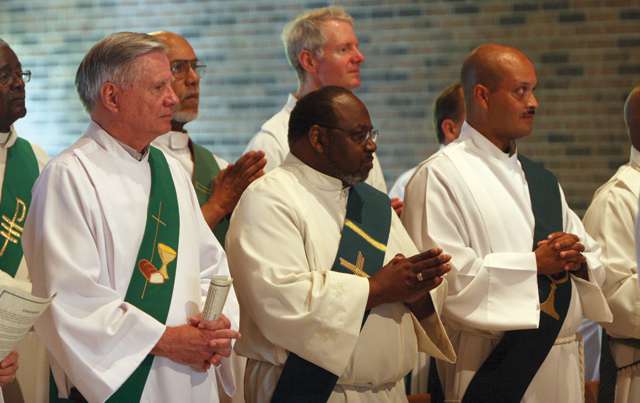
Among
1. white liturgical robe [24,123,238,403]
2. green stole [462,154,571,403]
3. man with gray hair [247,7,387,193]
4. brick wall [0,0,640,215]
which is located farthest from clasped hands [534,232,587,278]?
brick wall [0,0,640,215]

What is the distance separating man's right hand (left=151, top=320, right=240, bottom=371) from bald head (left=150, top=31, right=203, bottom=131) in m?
1.65

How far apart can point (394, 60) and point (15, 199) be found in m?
4.13

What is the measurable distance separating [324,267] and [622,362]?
194 centimetres

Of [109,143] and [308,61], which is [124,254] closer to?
[109,143]

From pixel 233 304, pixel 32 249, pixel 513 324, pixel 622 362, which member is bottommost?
pixel 622 362

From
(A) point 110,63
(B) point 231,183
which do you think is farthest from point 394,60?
(A) point 110,63

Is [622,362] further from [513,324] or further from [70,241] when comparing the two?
[70,241]

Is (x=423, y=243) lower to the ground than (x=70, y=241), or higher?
lower

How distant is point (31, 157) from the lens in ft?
14.8

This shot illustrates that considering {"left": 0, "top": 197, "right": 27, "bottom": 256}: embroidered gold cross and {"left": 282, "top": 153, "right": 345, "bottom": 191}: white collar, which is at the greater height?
{"left": 282, "top": 153, "right": 345, "bottom": 191}: white collar

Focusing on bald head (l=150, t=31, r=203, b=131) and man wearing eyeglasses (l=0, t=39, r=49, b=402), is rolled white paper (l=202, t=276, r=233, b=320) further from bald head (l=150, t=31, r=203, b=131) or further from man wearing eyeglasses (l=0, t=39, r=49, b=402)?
bald head (l=150, t=31, r=203, b=131)

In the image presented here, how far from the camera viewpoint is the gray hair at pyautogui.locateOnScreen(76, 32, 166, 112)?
3.75 metres

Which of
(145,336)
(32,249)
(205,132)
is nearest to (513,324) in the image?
(145,336)

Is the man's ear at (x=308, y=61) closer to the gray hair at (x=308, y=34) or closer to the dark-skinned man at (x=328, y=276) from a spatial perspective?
the gray hair at (x=308, y=34)
